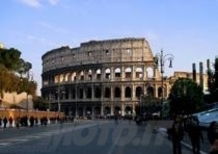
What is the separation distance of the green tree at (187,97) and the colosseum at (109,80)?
197 feet

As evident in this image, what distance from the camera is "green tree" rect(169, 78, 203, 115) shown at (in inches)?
3807

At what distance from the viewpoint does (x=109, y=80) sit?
183125 mm

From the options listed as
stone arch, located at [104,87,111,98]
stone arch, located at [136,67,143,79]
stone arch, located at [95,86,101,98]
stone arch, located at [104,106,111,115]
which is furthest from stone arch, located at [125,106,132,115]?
stone arch, located at [136,67,143,79]

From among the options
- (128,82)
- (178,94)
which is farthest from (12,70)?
(128,82)

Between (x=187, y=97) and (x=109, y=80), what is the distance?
81069 millimetres

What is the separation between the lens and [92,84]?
18450 centimetres

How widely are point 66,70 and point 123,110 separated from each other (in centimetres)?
2432

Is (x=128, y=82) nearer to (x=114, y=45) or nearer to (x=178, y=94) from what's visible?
(x=114, y=45)

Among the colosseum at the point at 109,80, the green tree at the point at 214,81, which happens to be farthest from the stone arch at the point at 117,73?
the green tree at the point at 214,81

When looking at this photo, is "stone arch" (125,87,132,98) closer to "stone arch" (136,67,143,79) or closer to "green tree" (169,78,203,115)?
"stone arch" (136,67,143,79)

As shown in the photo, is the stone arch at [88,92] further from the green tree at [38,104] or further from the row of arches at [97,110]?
the green tree at [38,104]

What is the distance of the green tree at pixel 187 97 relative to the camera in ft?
317

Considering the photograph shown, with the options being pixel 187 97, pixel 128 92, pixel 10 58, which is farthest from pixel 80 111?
pixel 187 97

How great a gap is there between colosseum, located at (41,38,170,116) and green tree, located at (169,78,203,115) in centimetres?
6007
